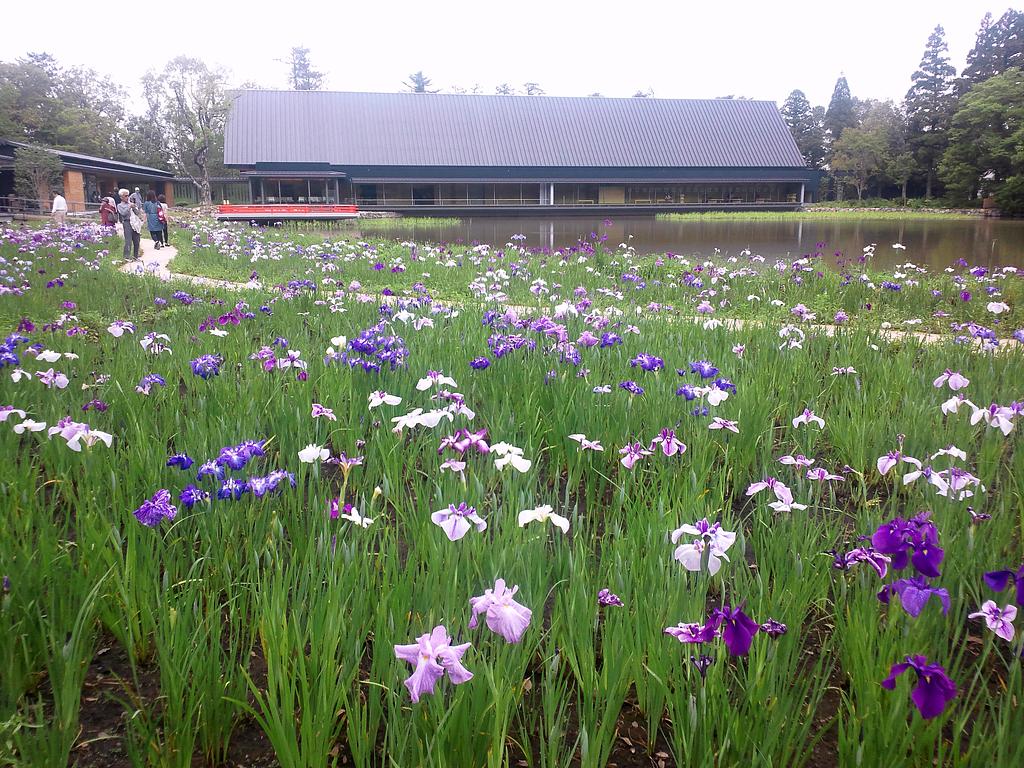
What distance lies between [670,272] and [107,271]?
7374 mm

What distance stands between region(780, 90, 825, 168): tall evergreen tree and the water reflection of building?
19208 millimetres

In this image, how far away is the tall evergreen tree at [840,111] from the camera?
6281cm

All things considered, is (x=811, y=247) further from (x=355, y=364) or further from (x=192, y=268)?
(x=355, y=364)

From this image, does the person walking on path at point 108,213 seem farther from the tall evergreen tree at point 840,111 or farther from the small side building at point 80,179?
the tall evergreen tree at point 840,111

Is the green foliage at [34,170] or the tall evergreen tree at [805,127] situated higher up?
the tall evergreen tree at [805,127]

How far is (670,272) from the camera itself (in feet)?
32.1

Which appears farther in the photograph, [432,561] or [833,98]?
[833,98]

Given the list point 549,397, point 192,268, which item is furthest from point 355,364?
point 192,268

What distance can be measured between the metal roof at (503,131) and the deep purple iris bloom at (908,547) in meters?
43.4

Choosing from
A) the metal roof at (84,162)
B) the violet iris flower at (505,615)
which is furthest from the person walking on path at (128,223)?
the metal roof at (84,162)

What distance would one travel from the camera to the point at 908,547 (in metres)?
1.38

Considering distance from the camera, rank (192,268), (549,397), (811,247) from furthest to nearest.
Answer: (811,247) → (192,268) → (549,397)

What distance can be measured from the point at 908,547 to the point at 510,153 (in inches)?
1767

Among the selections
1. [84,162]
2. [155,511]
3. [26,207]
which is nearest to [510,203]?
[84,162]
